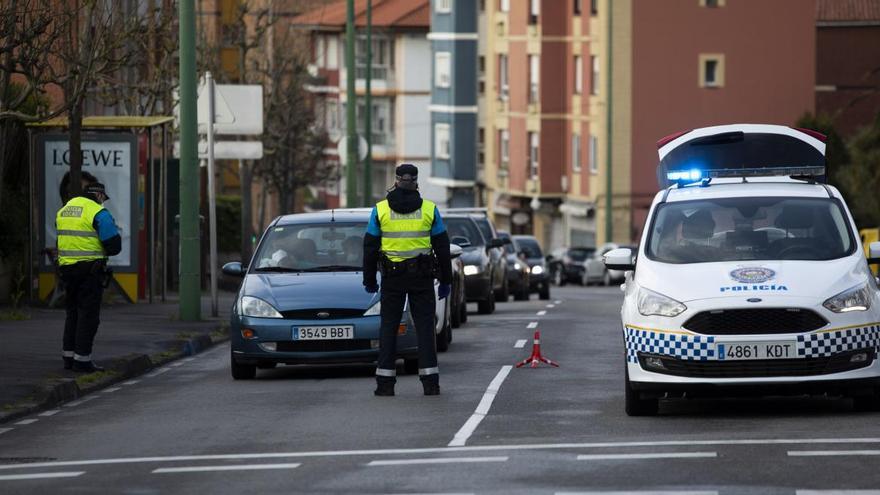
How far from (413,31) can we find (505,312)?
7719 centimetres

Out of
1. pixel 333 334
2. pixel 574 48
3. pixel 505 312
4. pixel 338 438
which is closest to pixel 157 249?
pixel 505 312

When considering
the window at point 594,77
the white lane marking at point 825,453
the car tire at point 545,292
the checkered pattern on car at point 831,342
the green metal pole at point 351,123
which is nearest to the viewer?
the white lane marking at point 825,453

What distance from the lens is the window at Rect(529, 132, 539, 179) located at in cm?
8469

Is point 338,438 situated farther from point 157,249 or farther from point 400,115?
point 400,115

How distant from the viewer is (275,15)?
1908 inches

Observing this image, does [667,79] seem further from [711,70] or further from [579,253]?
[579,253]

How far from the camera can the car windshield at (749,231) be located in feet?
48.1

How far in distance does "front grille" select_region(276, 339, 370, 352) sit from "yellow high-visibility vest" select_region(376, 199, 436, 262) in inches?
74.9

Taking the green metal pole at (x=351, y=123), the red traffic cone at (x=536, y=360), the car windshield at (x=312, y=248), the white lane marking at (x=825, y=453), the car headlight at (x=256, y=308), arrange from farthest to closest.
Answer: the green metal pole at (x=351, y=123), the car windshield at (x=312, y=248), the red traffic cone at (x=536, y=360), the car headlight at (x=256, y=308), the white lane marking at (x=825, y=453)

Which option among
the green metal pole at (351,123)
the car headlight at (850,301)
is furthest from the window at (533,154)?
the car headlight at (850,301)

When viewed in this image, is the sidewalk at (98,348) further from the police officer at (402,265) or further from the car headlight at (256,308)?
the police officer at (402,265)

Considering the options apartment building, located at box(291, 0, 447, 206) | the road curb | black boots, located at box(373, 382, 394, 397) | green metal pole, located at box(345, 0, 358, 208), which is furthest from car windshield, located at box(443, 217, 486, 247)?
apartment building, located at box(291, 0, 447, 206)

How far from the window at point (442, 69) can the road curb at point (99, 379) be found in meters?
72.7

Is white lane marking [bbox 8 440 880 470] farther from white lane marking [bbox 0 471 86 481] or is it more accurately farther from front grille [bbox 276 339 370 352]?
front grille [bbox 276 339 370 352]
